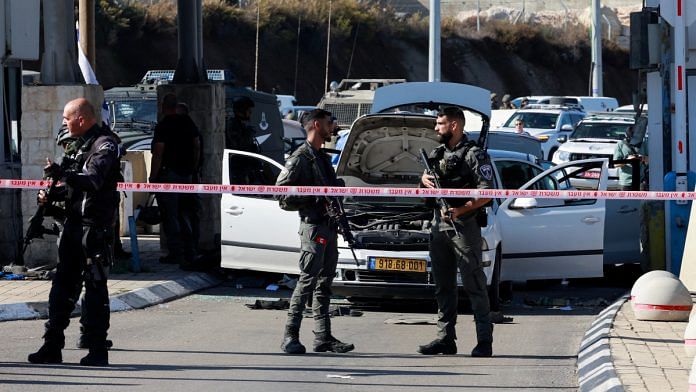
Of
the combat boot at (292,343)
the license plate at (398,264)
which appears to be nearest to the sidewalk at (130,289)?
the license plate at (398,264)

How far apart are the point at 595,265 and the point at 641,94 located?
12.4 feet

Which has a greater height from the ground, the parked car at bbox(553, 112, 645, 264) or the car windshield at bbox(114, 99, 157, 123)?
the car windshield at bbox(114, 99, 157, 123)

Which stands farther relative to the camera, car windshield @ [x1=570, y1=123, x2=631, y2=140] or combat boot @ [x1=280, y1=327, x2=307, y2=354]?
car windshield @ [x1=570, y1=123, x2=631, y2=140]

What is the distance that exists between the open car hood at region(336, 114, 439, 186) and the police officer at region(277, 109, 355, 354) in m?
3.65

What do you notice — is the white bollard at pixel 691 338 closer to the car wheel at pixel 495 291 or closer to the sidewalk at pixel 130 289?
the car wheel at pixel 495 291

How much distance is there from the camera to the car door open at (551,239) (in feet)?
42.9

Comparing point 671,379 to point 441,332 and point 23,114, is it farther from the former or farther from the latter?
point 23,114

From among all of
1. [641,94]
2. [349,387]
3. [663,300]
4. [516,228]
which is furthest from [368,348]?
[641,94]

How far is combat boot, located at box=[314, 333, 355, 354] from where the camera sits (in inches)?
380

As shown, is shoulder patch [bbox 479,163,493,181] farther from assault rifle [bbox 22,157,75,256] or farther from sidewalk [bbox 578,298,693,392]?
assault rifle [bbox 22,157,75,256]

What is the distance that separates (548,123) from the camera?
35.4 meters

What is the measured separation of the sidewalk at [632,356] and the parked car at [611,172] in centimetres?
320

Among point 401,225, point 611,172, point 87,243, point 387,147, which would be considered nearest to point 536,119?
point 611,172

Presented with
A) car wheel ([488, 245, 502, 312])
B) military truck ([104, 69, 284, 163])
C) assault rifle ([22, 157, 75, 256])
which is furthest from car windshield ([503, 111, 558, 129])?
assault rifle ([22, 157, 75, 256])
